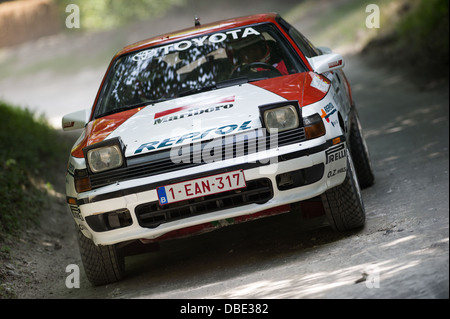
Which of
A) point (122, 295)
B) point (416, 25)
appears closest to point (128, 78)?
point (122, 295)

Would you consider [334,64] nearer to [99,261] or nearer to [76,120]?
[76,120]

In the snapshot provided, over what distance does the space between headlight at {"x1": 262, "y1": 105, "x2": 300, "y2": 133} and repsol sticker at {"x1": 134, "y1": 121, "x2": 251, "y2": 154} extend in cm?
14

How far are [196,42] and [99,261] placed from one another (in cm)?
206

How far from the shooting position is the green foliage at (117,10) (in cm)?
5728

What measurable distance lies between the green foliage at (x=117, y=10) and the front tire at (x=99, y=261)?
174 ft

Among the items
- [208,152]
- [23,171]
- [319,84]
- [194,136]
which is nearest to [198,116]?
[194,136]

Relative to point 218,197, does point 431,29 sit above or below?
below

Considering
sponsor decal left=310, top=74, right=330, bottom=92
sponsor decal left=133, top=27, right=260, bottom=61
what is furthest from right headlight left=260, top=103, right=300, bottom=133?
sponsor decal left=133, top=27, right=260, bottom=61

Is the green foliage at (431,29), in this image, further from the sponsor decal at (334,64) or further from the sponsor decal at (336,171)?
the sponsor decal at (336,171)

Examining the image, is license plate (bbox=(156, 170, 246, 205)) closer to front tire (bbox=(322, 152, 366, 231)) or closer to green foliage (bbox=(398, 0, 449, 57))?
front tire (bbox=(322, 152, 366, 231))

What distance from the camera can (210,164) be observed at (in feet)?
15.9

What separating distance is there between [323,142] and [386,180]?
215 centimetres

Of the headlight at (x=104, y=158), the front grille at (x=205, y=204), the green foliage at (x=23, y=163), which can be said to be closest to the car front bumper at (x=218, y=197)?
the front grille at (x=205, y=204)

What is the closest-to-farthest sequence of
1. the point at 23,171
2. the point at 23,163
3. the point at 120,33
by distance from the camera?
the point at 23,171 < the point at 23,163 < the point at 120,33
